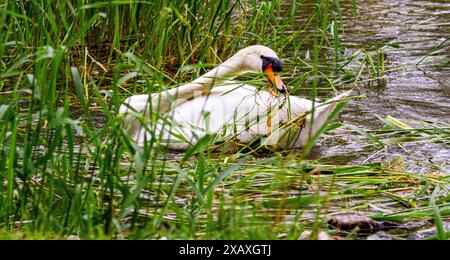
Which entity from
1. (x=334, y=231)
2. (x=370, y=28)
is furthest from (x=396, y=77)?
(x=334, y=231)

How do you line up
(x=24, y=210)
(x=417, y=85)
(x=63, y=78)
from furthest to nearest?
1. (x=417, y=85)
2. (x=63, y=78)
3. (x=24, y=210)

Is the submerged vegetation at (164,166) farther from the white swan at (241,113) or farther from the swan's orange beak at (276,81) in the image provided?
the swan's orange beak at (276,81)

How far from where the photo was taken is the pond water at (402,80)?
17.4 ft

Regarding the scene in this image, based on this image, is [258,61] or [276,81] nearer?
[276,81]

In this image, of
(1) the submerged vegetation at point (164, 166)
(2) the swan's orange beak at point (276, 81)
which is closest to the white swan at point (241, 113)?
(2) the swan's orange beak at point (276, 81)

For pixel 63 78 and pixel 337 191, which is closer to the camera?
pixel 337 191

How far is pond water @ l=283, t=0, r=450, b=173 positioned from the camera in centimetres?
530

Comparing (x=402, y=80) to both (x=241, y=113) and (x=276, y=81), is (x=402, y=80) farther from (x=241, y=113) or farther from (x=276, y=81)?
(x=241, y=113)

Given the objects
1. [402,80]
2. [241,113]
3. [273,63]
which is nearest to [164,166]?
[241,113]

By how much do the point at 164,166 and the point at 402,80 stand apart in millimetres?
3411

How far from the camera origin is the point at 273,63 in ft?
19.3

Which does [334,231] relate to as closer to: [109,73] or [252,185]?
[252,185]
